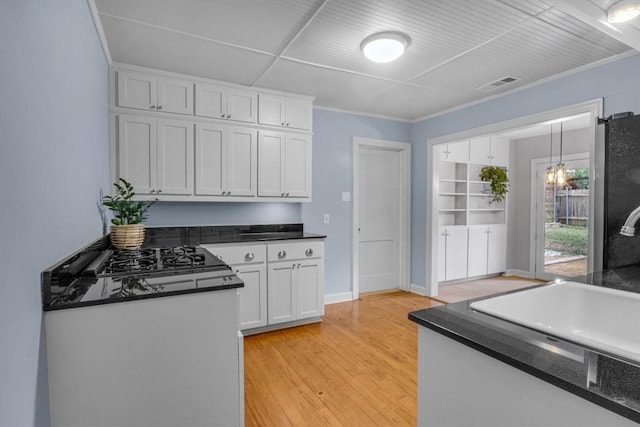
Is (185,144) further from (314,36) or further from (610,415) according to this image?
(610,415)

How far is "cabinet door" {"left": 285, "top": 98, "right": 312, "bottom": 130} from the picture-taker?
11.4 ft

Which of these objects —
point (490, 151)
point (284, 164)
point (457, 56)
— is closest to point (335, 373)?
point (284, 164)

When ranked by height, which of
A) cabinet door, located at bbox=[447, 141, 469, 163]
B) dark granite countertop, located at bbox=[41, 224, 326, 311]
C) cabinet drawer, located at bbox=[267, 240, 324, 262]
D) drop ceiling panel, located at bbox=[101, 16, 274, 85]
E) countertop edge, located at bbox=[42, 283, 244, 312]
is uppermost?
drop ceiling panel, located at bbox=[101, 16, 274, 85]

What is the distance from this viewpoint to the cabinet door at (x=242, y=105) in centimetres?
319

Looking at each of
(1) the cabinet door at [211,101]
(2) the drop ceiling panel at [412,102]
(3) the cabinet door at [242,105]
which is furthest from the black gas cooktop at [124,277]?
(2) the drop ceiling panel at [412,102]

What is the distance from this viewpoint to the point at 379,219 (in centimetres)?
454

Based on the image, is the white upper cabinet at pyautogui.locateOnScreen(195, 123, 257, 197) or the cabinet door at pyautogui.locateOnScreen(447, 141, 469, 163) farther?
the cabinet door at pyautogui.locateOnScreen(447, 141, 469, 163)

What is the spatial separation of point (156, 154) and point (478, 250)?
4866mm

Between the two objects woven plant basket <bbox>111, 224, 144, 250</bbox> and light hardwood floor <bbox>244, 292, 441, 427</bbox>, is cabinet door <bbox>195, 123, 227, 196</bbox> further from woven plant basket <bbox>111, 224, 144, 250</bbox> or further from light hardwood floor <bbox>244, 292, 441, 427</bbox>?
light hardwood floor <bbox>244, 292, 441, 427</bbox>

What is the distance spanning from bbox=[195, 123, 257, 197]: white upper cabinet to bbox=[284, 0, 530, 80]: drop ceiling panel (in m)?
0.97

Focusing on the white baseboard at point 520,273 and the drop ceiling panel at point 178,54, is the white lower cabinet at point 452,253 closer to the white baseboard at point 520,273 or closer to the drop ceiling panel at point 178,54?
the white baseboard at point 520,273

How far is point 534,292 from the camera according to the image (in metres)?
1.18

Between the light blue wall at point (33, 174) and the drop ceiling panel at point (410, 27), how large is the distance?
137 cm

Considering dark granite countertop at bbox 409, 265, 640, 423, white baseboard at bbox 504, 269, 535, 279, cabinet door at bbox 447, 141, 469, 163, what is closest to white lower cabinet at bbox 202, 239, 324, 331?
dark granite countertop at bbox 409, 265, 640, 423
